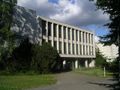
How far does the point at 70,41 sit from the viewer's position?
92.0 meters

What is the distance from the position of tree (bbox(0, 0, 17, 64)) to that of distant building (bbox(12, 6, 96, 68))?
12.0 metres

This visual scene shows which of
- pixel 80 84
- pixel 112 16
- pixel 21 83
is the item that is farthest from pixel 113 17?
pixel 21 83

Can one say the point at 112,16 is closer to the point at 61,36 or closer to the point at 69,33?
the point at 61,36

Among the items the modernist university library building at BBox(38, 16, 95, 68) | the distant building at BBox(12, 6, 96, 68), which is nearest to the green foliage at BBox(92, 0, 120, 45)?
the distant building at BBox(12, 6, 96, 68)

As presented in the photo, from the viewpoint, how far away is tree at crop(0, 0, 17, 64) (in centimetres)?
4853

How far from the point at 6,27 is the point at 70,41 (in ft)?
145

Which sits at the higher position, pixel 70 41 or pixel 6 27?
pixel 70 41

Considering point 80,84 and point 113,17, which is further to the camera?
point 80,84

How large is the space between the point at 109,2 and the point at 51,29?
62444 mm

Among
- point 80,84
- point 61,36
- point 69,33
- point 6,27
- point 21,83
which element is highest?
point 69,33

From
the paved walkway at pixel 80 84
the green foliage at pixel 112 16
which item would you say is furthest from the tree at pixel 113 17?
the paved walkway at pixel 80 84

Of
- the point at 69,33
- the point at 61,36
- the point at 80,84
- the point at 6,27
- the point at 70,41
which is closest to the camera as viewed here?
the point at 80,84

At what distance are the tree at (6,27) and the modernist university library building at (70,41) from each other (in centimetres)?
2381

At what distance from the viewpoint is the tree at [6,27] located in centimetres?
4853
